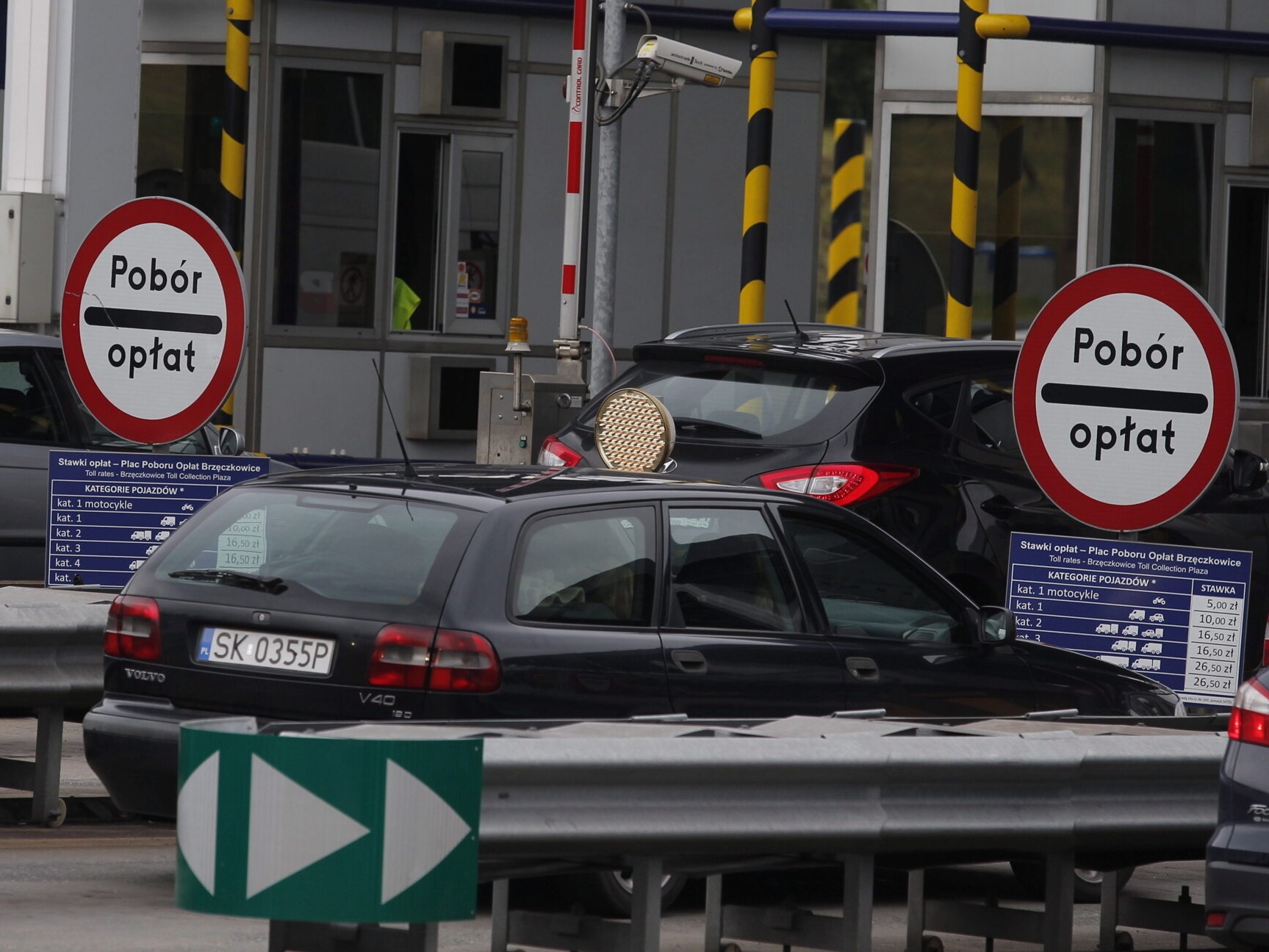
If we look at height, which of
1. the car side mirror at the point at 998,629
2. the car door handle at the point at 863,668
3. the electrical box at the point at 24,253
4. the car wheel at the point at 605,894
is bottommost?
the car wheel at the point at 605,894

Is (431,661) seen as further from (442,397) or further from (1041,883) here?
(442,397)

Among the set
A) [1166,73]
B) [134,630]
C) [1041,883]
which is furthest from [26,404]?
[1166,73]

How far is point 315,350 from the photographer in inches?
763

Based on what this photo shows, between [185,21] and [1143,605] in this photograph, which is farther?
[185,21]

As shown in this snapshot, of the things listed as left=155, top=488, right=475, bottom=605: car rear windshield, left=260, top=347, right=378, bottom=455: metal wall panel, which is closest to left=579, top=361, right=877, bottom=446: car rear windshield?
left=155, top=488, right=475, bottom=605: car rear windshield

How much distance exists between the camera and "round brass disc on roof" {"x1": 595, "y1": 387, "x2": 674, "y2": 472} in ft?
32.0

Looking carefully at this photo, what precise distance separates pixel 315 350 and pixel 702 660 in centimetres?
1241

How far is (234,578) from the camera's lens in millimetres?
7281

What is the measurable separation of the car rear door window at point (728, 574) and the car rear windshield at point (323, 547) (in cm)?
81

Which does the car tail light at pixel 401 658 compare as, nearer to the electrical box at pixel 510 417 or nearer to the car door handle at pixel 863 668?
the car door handle at pixel 863 668

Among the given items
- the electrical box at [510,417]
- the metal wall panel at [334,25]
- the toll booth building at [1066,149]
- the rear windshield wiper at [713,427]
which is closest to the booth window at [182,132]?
the metal wall panel at [334,25]

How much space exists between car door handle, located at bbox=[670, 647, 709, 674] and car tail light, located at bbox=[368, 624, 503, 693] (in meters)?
0.72

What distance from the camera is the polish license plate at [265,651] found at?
6953mm

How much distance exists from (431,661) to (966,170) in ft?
32.6
